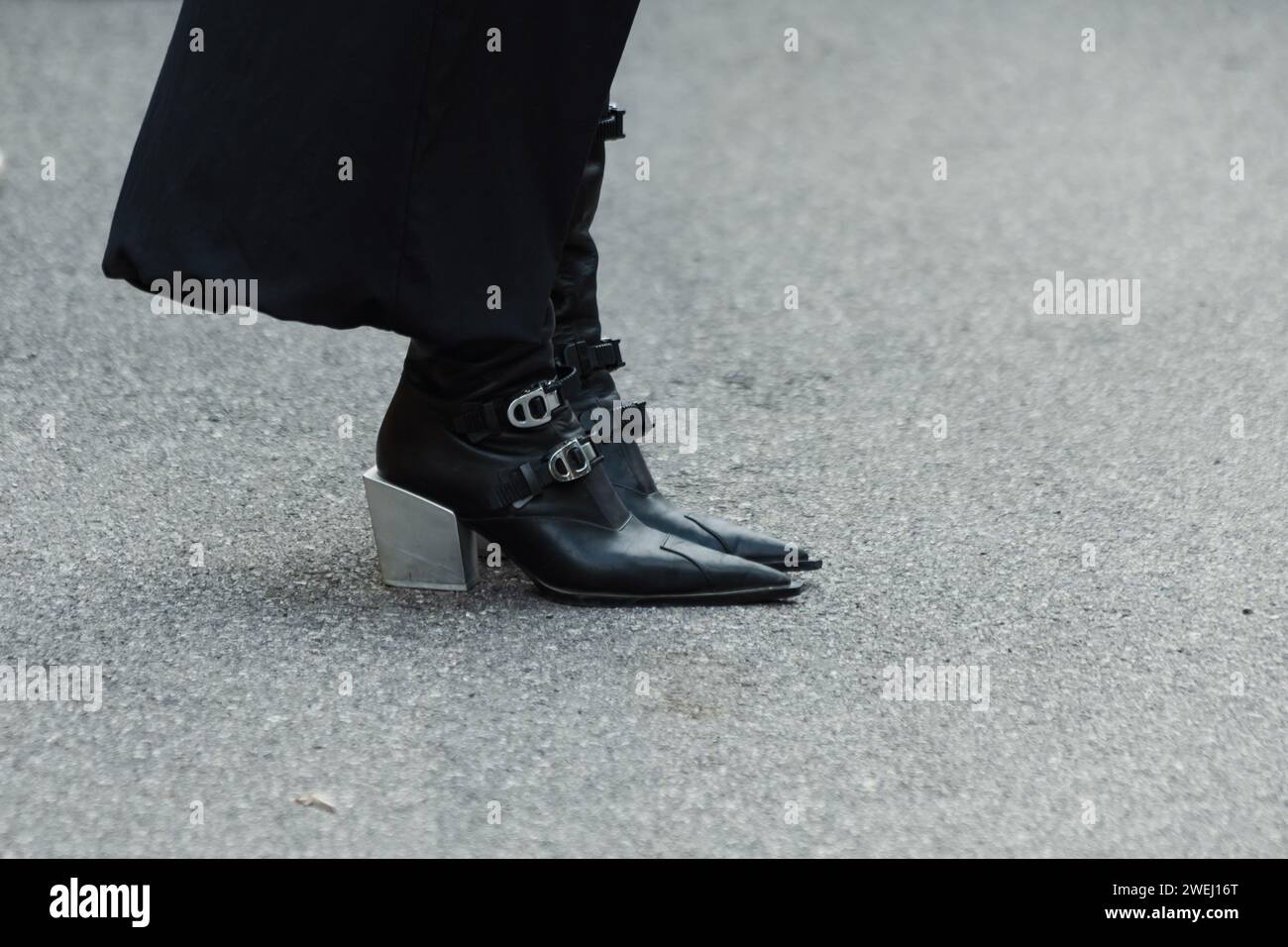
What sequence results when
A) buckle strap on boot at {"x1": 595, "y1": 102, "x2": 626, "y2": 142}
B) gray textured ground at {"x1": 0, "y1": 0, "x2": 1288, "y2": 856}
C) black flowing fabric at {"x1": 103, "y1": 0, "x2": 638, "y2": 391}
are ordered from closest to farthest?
1. gray textured ground at {"x1": 0, "y1": 0, "x2": 1288, "y2": 856}
2. black flowing fabric at {"x1": 103, "y1": 0, "x2": 638, "y2": 391}
3. buckle strap on boot at {"x1": 595, "y1": 102, "x2": 626, "y2": 142}

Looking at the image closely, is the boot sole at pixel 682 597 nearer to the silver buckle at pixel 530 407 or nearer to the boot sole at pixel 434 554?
the boot sole at pixel 434 554

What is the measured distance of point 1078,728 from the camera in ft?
5.83

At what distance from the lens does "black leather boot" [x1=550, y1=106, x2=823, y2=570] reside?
6.91 ft

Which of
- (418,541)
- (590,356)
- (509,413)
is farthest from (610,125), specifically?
(418,541)

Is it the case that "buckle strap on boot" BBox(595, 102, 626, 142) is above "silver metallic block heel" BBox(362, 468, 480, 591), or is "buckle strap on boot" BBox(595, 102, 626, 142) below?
above

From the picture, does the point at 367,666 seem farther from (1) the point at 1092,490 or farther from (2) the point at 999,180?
(2) the point at 999,180

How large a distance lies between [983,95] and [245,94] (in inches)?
139

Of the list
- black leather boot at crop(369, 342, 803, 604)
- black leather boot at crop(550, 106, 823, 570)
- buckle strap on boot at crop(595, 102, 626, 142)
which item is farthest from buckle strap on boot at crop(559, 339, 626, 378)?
buckle strap on boot at crop(595, 102, 626, 142)

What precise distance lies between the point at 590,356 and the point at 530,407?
22 cm

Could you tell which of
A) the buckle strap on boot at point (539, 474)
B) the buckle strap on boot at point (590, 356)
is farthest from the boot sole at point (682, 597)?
the buckle strap on boot at point (590, 356)

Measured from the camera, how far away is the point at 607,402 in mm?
2188

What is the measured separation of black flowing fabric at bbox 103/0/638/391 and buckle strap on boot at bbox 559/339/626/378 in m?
0.32

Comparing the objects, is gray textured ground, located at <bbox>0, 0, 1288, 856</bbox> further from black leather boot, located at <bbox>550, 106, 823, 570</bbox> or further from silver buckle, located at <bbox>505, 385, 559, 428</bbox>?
silver buckle, located at <bbox>505, 385, 559, 428</bbox>

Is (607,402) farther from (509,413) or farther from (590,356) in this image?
(509,413)
